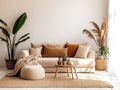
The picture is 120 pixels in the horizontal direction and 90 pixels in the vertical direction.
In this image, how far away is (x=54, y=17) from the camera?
8.17m

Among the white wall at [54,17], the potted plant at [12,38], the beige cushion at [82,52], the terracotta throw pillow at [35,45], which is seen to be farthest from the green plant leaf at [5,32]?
the beige cushion at [82,52]

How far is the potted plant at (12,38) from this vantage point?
7.73 metres

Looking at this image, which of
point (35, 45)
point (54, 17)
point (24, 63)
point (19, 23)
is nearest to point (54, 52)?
point (35, 45)

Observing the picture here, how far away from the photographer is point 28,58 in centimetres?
646

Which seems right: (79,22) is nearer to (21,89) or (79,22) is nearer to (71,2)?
(71,2)

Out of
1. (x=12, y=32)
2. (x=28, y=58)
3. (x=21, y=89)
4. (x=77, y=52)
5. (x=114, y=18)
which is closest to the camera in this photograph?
(x=21, y=89)

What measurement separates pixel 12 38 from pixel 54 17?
5.57ft

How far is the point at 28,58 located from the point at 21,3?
255cm

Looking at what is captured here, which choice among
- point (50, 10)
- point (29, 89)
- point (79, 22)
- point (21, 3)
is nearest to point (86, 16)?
point (79, 22)

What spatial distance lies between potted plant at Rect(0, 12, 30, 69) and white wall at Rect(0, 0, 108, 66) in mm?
232

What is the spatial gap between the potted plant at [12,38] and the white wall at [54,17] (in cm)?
23

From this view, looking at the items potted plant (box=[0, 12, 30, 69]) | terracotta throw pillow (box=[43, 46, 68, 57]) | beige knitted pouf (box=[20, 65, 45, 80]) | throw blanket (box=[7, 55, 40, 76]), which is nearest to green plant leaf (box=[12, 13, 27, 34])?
potted plant (box=[0, 12, 30, 69])

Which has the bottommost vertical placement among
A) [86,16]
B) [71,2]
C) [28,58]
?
[28,58]

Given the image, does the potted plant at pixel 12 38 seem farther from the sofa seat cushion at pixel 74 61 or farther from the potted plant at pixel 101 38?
the potted plant at pixel 101 38
